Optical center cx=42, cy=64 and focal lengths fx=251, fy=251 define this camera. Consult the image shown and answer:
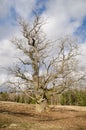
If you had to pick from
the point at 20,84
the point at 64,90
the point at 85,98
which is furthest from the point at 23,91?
the point at 85,98

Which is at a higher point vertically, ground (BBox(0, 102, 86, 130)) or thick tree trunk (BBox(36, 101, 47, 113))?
thick tree trunk (BBox(36, 101, 47, 113))

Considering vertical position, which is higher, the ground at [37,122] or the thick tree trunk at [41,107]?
the thick tree trunk at [41,107]

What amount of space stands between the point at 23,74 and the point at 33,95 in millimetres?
2868

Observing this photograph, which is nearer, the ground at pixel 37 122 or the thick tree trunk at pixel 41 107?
the ground at pixel 37 122

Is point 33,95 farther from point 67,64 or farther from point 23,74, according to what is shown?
point 67,64

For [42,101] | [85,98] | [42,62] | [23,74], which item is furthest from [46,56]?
[85,98]

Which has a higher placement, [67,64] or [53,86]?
[67,64]

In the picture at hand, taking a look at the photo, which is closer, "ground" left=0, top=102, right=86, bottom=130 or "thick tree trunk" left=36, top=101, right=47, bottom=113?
"ground" left=0, top=102, right=86, bottom=130

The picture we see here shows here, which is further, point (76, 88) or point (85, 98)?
point (85, 98)

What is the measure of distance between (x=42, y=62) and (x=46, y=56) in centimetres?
96

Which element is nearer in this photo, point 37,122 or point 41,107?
point 37,122

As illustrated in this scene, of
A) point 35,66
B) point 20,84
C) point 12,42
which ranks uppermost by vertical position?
point 12,42

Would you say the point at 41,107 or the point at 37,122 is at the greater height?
the point at 41,107

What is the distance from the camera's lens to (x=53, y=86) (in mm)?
31016
